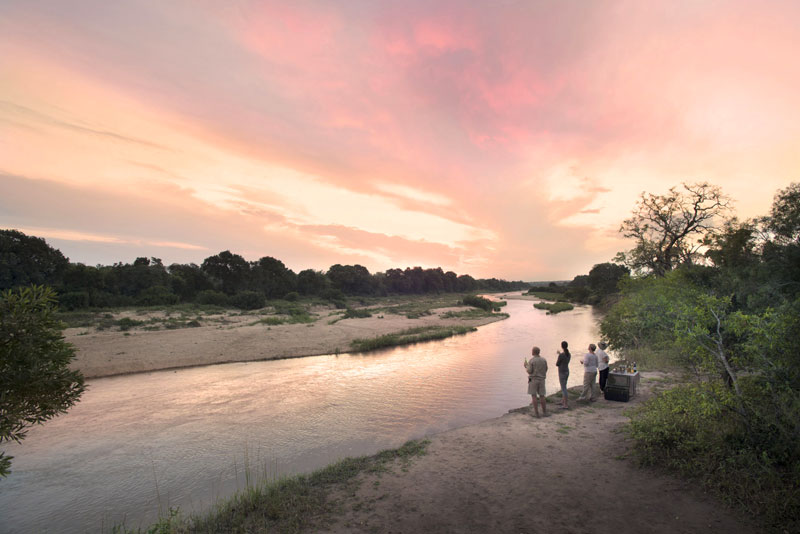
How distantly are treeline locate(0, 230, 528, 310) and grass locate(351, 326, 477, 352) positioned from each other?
3415cm

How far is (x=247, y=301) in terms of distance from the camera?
61094 millimetres

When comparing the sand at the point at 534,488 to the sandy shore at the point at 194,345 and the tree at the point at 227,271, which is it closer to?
the sandy shore at the point at 194,345

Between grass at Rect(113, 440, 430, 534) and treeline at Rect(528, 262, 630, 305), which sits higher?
treeline at Rect(528, 262, 630, 305)

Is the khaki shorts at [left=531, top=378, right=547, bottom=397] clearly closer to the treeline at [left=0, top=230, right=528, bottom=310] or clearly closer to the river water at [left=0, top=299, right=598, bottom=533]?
the river water at [left=0, top=299, right=598, bottom=533]

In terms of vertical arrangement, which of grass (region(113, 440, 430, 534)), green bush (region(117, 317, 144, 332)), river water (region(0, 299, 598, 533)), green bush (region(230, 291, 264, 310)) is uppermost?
green bush (region(230, 291, 264, 310))

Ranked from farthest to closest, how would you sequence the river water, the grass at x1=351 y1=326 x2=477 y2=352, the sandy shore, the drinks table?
the grass at x1=351 y1=326 x2=477 y2=352 < the sandy shore < the drinks table < the river water

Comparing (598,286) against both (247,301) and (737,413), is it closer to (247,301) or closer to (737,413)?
(247,301)

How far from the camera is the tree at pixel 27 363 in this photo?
6.21 meters

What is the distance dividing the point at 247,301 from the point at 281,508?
59202mm

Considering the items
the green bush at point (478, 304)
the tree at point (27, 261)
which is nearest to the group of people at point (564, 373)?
the green bush at point (478, 304)

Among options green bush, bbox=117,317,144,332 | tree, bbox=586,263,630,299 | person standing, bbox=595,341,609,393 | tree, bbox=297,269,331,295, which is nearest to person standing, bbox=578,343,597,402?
person standing, bbox=595,341,609,393

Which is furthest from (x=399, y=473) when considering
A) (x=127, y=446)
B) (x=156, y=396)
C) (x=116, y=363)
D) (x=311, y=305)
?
(x=311, y=305)

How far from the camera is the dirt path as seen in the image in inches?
246

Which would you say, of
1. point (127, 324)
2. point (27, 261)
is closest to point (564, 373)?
point (127, 324)
